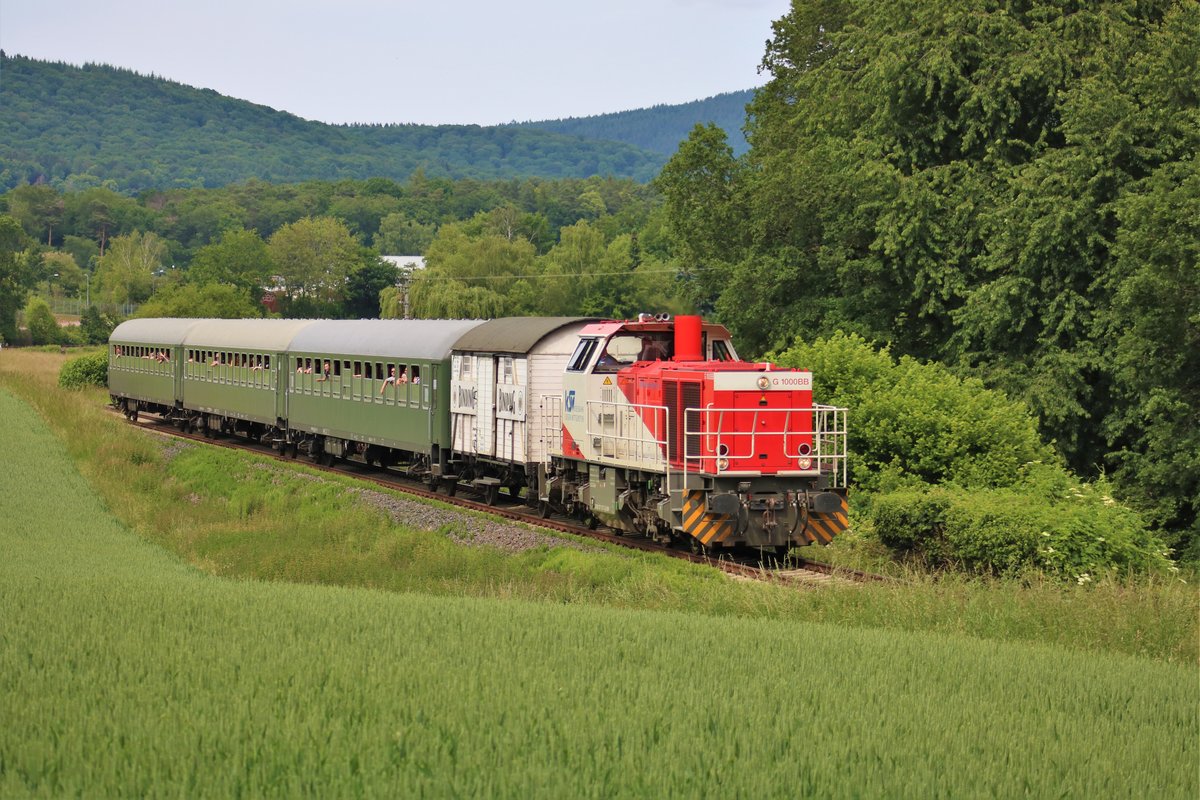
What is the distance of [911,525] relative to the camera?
2261 centimetres

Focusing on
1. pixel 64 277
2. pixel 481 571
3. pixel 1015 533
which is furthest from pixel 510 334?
pixel 64 277

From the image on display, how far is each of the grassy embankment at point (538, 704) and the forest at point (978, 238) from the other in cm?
1055

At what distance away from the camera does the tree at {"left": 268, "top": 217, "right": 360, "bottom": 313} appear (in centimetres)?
13800

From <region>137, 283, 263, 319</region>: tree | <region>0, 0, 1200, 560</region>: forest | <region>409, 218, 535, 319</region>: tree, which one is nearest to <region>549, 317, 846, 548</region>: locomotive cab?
<region>0, 0, 1200, 560</region>: forest

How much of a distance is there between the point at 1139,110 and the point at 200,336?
3123 centimetres

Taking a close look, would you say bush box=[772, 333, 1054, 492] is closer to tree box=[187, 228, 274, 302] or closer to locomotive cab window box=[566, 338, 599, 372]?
locomotive cab window box=[566, 338, 599, 372]

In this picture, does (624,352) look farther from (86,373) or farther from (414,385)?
(86,373)

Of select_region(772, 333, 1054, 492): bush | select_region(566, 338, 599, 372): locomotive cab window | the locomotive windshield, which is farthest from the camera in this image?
select_region(772, 333, 1054, 492): bush

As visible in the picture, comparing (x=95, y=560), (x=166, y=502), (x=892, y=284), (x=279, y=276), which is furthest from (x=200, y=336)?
(x=279, y=276)

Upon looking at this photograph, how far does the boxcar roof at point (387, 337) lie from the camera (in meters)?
30.2

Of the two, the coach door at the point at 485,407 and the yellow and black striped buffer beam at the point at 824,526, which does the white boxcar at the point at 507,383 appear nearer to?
the coach door at the point at 485,407

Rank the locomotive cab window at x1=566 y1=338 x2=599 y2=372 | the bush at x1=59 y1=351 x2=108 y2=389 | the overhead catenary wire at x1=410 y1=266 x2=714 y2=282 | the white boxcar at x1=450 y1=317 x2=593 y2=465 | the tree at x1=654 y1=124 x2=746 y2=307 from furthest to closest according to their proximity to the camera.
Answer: the overhead catenary wire at x1=410 y1=266 x2=714 y2=282 → the bush at x1=59 y1=351 x2=108 y2=389 → the tree at x1=654 y1=124 x2=746 y2=307 → the white boxcar at x1=450 y1=317 x2=593 y2=465 → the locomotive cab window at x1=566 y1=338 x2=599 y2=372

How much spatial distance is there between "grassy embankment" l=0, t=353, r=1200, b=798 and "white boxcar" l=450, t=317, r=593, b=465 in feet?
37.3

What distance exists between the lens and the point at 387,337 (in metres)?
33.0
